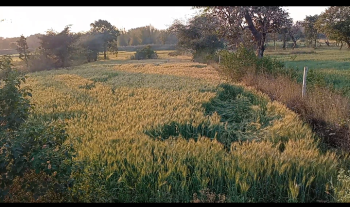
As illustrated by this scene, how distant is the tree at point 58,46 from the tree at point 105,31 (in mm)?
19297

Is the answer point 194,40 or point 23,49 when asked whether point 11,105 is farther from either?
point 23,49

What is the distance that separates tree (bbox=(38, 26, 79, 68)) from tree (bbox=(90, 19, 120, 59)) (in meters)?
19.3

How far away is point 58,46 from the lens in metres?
36.1

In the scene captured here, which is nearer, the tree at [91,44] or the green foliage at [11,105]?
the green foliage at [11,105]

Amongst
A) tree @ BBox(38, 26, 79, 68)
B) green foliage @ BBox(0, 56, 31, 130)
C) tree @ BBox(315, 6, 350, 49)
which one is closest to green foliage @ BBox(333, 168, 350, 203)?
green foliage @ BBox(0, 56, 31, 130)

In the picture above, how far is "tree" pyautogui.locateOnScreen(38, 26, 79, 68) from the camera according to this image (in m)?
35.3

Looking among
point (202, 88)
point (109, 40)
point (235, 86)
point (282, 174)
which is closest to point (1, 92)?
point (282, 174)

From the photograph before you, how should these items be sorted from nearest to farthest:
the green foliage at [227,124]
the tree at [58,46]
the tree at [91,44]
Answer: the green foliage at [227,124] < the tree at [58,46] < the tree at [91,44]

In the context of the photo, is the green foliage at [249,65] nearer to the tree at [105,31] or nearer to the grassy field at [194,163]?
the grassy field at [194,163]

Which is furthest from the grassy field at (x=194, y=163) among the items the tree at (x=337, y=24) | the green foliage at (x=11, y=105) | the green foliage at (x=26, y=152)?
the tree at (x=337, y=24)

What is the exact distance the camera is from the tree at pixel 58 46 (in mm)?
35281

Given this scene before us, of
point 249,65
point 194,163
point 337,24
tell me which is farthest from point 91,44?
point 194,163

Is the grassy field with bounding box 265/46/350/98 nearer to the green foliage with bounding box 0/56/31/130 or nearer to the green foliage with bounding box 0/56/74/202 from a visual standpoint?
the green foliage with bounding box 0/56/74/202

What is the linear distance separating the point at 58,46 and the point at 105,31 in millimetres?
24561
